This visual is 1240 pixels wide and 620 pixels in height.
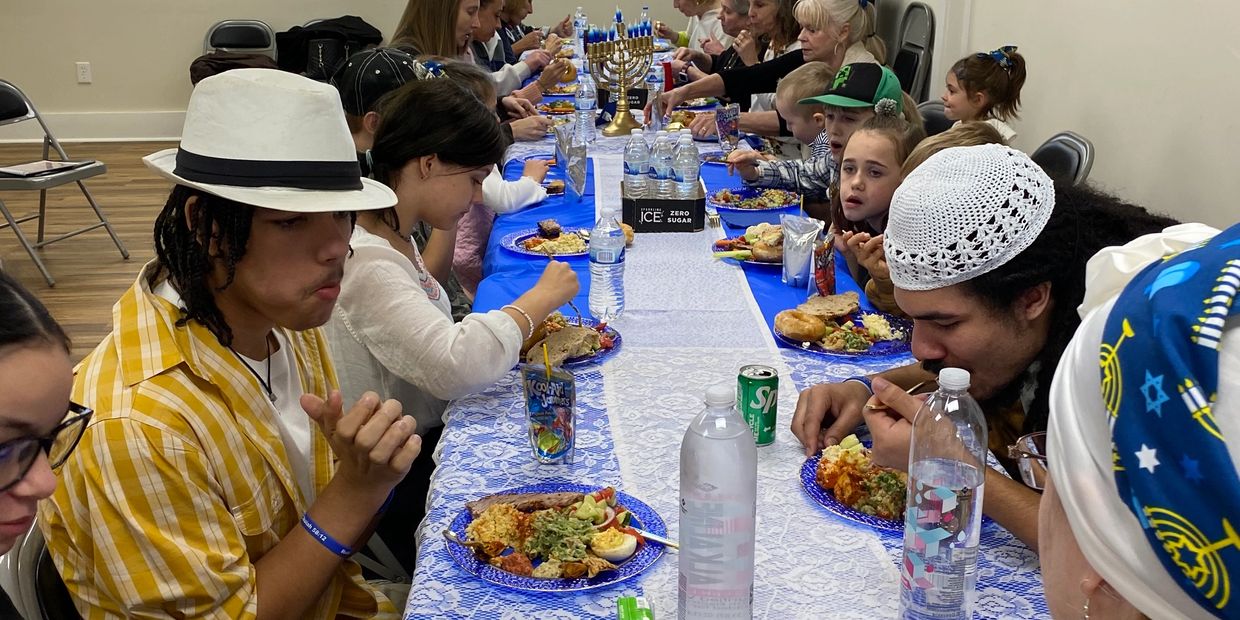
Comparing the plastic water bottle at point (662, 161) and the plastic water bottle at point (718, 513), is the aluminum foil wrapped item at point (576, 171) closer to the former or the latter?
the plastic water bottle at point (662, 161)

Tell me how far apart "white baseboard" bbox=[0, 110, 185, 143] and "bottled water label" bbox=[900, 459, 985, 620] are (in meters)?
8.14

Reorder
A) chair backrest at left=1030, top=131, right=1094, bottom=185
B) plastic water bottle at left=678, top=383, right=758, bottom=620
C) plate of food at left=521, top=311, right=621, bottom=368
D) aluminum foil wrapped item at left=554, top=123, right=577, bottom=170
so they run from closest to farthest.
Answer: plastic water bottle at left=678, top=383, right=758, bottom=620, plate of food at left=521, top=311, right=621, bottom=368, chair backrest at left=1030, top=131, right=1094, bottom=185, aluminum foil wrapped item at left=554, top=123, right=577, bottom=170

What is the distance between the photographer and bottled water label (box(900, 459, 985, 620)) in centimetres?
119

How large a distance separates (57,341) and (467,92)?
1.33 metres

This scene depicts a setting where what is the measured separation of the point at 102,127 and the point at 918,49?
6.26 metres

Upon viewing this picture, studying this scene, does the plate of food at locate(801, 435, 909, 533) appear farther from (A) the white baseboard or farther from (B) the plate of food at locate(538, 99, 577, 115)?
(A) the white baseboard

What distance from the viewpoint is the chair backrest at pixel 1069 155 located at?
309cm

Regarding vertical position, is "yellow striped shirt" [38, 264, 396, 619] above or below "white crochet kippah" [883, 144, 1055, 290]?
below

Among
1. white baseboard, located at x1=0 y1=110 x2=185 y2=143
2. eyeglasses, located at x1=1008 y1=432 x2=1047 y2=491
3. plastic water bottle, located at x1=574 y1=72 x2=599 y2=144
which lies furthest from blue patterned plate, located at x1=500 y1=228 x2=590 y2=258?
white baseboard, located at x1=0 y1=110 x2=185 y2=143

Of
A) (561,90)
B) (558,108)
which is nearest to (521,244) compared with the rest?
(558,108)

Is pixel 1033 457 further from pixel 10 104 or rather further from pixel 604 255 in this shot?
pixel 10 104

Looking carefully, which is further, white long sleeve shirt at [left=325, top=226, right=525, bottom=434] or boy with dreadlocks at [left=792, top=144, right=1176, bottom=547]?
white long sleeve shirt at [left=325, top=226, right=525, bottom=434]

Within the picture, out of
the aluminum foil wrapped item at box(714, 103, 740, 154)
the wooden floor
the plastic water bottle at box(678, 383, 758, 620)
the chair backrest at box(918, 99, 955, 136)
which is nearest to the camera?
the plastic water bottle at box(678, 383, 758, 620)

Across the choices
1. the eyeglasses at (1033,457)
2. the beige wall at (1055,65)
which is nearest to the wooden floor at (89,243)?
the beige wall at (1055,65)
